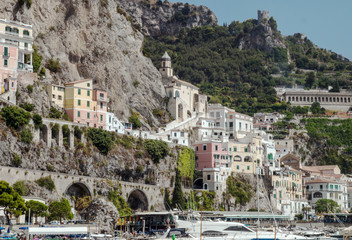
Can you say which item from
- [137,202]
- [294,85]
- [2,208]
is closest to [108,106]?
[137,202]

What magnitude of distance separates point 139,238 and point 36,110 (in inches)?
1012

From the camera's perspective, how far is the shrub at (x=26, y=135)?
78.6 meters

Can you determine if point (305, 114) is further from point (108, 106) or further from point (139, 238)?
point (139, 238)

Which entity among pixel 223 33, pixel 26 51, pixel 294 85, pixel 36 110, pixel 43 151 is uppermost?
pixel 223 33

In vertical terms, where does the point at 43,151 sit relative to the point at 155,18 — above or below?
below

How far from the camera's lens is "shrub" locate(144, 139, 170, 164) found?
9756 cm

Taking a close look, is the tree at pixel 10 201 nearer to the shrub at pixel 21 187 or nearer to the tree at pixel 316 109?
the shrub at pixel 21 187

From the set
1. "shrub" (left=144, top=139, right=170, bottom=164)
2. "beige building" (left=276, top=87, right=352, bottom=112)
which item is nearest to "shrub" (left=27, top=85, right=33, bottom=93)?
"shrub" (left=144, top=139, right=170, bottom=164)

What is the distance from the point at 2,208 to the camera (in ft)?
225

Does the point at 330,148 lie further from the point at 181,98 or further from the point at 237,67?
the point at 181,98

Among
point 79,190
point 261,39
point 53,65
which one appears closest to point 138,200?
point 79,190

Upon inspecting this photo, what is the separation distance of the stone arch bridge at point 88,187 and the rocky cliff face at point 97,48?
16013mm

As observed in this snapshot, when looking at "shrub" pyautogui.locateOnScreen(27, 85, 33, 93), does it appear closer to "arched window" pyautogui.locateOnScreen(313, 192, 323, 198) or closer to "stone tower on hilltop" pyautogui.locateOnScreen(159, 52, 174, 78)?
"stone tower on hilltop" pyautogui.locateOnScreen(159, 52, 174, 78)

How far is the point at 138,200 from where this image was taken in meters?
93.5
